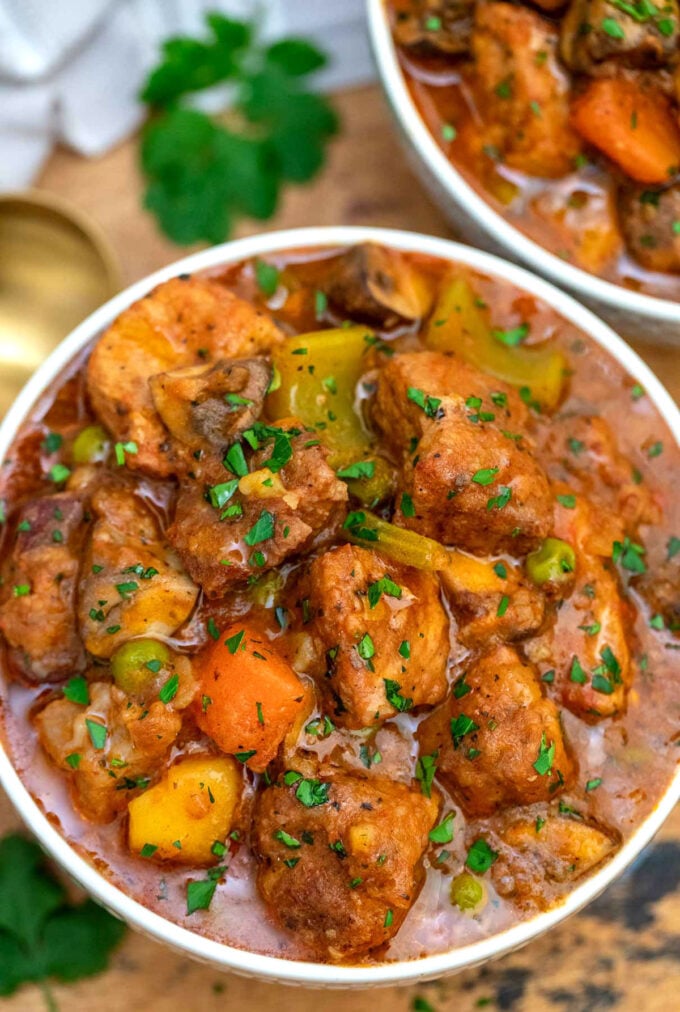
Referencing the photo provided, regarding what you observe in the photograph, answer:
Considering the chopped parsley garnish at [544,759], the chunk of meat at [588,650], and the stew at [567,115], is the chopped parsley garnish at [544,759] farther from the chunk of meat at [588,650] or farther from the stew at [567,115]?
the stew at [567,115]

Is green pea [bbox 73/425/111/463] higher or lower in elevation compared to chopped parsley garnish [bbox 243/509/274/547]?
lower

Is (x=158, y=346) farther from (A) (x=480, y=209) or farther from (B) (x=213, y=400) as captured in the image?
(A) (x=480, y=209)

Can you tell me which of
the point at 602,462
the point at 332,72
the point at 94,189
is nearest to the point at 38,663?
the point at 602,462

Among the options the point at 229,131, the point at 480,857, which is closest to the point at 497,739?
the point at 480,857

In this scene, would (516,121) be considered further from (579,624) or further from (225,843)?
(225,843)

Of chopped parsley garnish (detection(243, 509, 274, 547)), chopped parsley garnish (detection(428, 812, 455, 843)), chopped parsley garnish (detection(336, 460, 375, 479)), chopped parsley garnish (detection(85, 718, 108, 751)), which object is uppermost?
chopped parsley garnish (detection(336, 460, 375, 479))

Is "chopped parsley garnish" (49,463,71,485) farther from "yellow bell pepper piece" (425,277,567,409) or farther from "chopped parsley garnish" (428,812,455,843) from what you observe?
"chopped parsley garnish" (428,812,455,843)

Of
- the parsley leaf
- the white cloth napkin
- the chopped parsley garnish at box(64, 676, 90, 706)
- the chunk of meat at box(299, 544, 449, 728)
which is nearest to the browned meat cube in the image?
the chunk of meat at box(299, 544, 449, 728)
